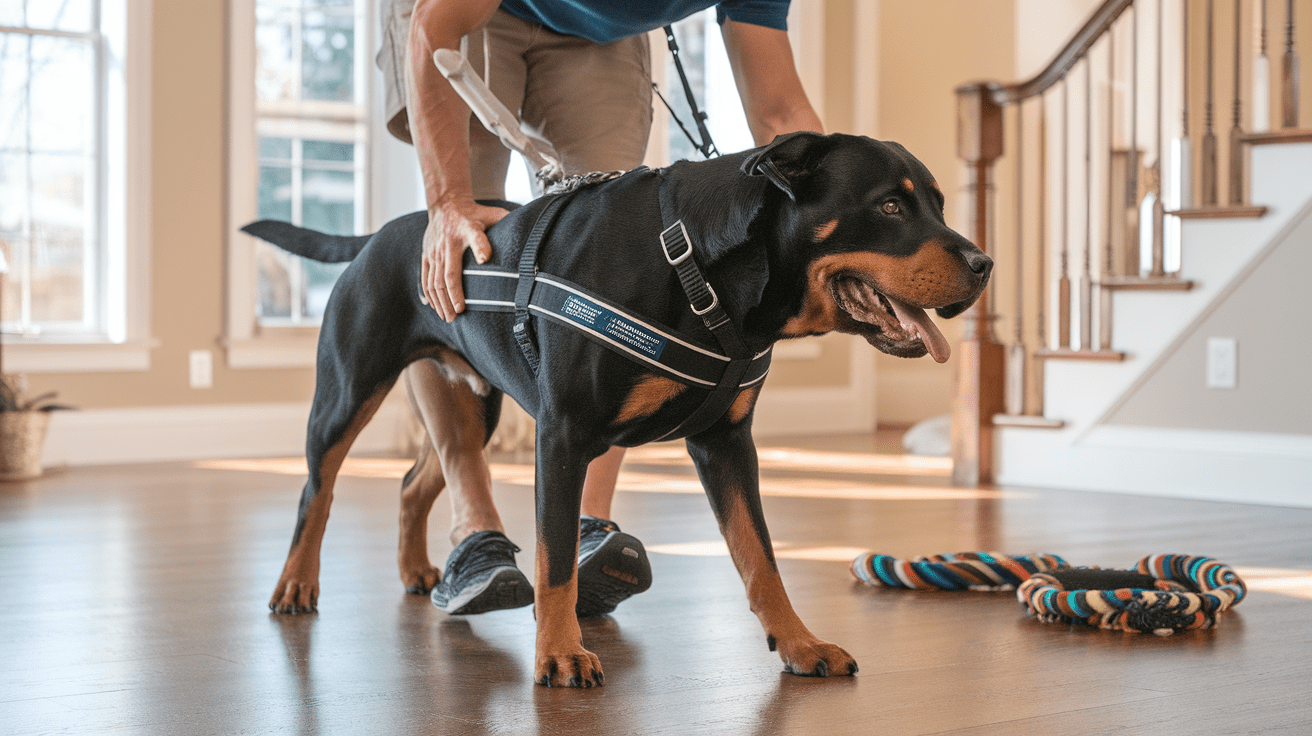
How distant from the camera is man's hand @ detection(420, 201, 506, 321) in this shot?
5.60ft

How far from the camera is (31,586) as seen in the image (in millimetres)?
2213

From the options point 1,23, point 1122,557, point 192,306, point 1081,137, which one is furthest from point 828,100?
point 1122,557

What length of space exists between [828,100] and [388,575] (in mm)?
4448

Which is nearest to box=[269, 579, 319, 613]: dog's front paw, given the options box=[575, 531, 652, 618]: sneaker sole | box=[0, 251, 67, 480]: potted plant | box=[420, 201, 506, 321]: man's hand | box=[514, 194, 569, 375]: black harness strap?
box=[575, 531, 652, 618]: sneaker sole

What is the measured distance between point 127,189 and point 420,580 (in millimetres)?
3054

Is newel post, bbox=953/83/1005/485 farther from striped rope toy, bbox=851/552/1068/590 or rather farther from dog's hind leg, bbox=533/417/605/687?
dog's hind leg, bbox=533/417/605/687

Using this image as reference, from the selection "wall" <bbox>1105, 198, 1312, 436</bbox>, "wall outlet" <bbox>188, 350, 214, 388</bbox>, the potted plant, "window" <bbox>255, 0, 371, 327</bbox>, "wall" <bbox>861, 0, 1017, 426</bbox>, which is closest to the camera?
"wall" <bbox>1105, 198, 1312, 436</bbox>

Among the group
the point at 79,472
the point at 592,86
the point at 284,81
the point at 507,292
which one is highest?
the point at 284,81

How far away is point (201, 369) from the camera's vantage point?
4.79 meters

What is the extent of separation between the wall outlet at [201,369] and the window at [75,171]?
0.17 meters

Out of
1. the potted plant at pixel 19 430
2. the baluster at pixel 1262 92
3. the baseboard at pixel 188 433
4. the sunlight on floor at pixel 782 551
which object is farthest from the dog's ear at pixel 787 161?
the baseboard at pixel 188 433

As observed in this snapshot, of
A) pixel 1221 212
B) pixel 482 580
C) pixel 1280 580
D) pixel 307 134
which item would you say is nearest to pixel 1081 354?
pixel 1221 212

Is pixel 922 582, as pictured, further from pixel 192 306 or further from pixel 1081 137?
pixel 1081 137

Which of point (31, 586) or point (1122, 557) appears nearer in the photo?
point (31, 586)
